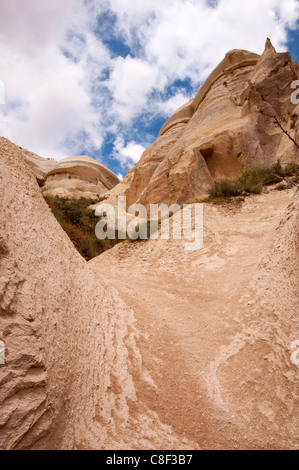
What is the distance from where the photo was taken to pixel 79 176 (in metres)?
25.9

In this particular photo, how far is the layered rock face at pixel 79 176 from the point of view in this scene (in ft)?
77.9

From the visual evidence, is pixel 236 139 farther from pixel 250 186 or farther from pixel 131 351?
pixel 131 351

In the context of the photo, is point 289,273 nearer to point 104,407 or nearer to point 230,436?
point 230,436

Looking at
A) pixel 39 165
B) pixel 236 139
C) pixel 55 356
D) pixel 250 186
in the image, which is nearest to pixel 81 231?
pixel 250 186

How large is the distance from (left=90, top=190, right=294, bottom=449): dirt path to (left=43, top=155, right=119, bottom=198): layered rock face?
58.1 feet

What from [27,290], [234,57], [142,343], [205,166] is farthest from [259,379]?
[234,57]

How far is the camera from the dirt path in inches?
89.0

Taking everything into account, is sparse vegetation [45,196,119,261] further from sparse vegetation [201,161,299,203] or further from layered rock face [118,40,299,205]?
sparse vegetation [201,161,299,203]

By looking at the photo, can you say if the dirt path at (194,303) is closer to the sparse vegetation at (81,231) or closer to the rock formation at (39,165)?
the sparse vegetation at (81,231)

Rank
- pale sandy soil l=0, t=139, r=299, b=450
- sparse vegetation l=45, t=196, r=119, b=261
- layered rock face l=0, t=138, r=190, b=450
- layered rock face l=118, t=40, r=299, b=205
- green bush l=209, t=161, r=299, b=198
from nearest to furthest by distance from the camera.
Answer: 1. layered rock face l=0, t=138, r=190, b=450
2. pale sandy soil l=0, t=139, r=299, b=450
3. sparse vegetation l=45, t=196, r=119, b=261
4. green bush l=209, t=161, r=299, b=198
5. layered rock face l=118, t=40, r=299, b=205

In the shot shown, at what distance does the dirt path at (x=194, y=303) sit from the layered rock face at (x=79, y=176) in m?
17.7

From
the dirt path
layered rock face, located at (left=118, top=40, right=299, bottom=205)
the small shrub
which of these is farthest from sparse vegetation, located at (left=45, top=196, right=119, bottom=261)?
the small shrub

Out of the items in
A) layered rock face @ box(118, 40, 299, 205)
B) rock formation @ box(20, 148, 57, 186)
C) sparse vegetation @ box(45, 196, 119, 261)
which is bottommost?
sparse vegetation @ box(45, 196, 119, 261)

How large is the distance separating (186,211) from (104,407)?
6482 millimetres
